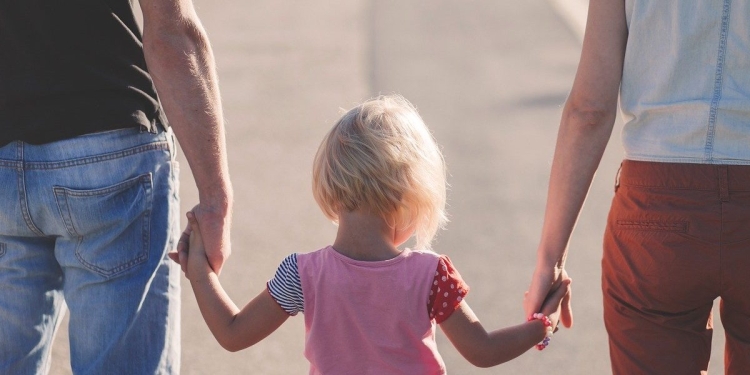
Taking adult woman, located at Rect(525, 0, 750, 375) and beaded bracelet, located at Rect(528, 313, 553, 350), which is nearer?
adult woman, located at Rect(525, 0, 750, 375)

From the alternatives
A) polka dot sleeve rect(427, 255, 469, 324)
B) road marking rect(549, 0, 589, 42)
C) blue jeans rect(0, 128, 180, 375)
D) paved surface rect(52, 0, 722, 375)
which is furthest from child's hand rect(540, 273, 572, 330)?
road marking rect(549, 0, 589, 42)

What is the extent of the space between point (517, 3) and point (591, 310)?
9.99 m

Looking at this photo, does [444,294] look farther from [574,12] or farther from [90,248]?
[574,12]

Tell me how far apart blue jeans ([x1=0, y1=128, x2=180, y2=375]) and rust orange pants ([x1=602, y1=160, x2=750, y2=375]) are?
115 cm

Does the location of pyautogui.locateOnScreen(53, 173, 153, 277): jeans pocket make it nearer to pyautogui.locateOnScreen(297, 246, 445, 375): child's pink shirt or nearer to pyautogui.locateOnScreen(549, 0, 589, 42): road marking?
pyautogui.locateOnScreen(297, 246, 445, 375): child's pink shirt

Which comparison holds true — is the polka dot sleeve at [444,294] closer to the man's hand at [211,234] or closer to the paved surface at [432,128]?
the man's hand at [211,234]

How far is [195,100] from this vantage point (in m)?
2.71

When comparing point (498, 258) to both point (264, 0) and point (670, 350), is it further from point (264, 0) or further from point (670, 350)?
point (264, 0)

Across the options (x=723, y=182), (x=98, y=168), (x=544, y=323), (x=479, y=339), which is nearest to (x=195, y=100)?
(x=98, y=168)

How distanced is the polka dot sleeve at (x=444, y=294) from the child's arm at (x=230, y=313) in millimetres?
359

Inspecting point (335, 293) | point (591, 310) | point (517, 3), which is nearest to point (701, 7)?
point (335, 293)

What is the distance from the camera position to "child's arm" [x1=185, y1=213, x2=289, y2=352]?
2.61m

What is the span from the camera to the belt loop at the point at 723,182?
256cm

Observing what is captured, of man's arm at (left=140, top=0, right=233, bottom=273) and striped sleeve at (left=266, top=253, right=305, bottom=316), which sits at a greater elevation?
man's arm at (left=140, top=0, right=233, bottom=273)
